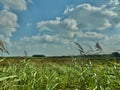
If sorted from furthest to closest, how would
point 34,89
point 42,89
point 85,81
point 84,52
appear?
point 84,52 < point 85,81 < point 42,89 < point 34,89

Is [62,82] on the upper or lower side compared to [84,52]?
lower

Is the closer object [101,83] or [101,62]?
[101,83]

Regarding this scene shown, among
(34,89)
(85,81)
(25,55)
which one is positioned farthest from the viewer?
(25,55)

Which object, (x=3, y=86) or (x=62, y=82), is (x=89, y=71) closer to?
(x=62, y=82)

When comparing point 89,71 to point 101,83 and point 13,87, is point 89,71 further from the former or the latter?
point 13,87

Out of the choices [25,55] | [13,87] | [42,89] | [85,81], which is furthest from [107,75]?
[25,55]

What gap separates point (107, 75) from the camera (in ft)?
21.9

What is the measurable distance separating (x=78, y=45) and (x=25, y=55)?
6.08 ft

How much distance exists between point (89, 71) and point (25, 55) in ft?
8.63

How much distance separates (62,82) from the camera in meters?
7.38

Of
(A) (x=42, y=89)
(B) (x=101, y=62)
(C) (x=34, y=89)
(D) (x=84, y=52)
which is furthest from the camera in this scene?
(D) (x=84, y=52)

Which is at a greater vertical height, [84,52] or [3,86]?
[84,52]

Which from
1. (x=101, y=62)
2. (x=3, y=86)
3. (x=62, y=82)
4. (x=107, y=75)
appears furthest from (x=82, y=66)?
(x=3, y=86)

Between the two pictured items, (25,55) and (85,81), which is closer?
(85,81)
